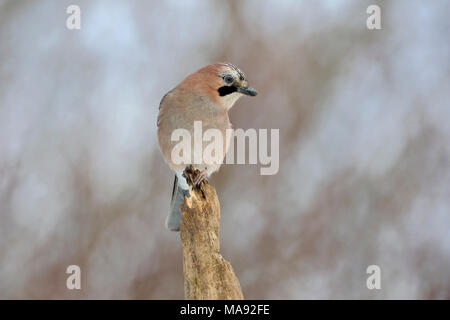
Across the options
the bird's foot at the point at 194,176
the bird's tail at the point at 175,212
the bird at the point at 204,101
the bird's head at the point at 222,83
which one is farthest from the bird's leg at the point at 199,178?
the bird's head at the point at 222,83

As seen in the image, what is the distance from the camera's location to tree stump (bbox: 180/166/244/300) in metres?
2.70

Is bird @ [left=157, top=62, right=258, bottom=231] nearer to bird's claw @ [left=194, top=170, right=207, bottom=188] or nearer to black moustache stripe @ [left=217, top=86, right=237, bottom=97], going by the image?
black moustache stripe @ [left=217, top=86, right=237, bottom=97]

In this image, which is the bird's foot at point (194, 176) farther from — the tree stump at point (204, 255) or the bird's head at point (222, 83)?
the bird's head at point (222, 83)

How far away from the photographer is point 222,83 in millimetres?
3895

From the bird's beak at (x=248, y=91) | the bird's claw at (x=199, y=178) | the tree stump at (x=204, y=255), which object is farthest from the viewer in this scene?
the bird's beak at (x=248, y=91)

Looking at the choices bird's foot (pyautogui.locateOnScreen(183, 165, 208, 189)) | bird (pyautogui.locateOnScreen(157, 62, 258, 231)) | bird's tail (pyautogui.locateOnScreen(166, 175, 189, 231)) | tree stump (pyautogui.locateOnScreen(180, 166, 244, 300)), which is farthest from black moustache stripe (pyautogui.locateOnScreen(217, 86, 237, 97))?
tree stump (pyautogui.locateOnScreen(180, 166, 244, 300))

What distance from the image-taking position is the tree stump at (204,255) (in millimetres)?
2699

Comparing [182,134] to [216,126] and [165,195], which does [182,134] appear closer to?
[216,126]

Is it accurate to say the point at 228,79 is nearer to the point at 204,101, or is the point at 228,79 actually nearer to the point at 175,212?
the point at 204,101

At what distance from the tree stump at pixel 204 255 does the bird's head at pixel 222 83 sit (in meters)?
0.86

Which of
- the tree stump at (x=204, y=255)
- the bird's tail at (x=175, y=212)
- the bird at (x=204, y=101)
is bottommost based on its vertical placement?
the tree stump at (x=204, y=255)

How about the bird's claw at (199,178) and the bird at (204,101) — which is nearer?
the bird's claw at (199,178)

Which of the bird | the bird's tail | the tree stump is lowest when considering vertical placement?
the tree stump

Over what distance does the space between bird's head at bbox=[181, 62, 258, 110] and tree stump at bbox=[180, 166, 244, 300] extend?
2.82ft
